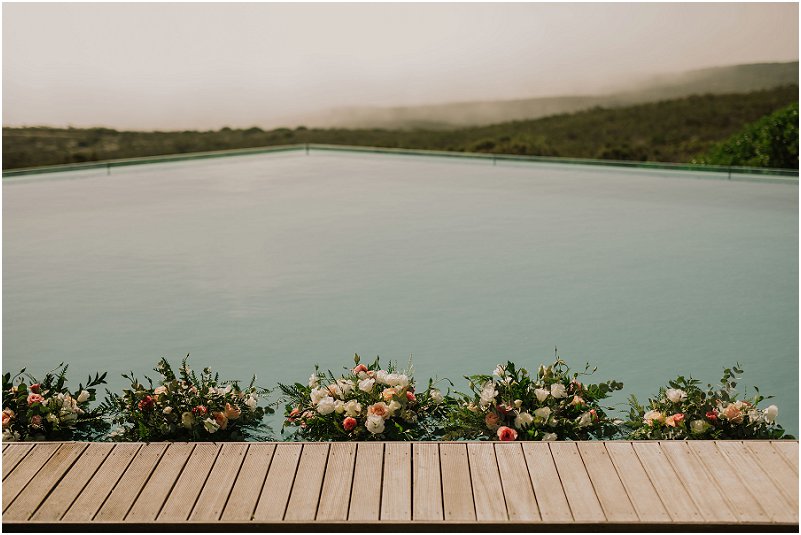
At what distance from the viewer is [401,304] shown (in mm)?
4156

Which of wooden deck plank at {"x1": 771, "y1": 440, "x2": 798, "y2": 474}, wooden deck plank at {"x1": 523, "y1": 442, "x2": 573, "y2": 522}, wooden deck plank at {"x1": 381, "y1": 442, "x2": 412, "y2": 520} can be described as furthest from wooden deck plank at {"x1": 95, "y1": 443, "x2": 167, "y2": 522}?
wooden deck plank at {"x1": 771, "y1": 440, "x2": 798, "y2": 474}

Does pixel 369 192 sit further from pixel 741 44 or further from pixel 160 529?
pixel 741 44

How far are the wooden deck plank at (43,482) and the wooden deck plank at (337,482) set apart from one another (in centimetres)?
67

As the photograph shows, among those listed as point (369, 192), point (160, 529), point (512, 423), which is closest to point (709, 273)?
point (512, 423)

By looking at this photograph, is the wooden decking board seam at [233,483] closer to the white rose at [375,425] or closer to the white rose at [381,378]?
the white rose at [375,425]

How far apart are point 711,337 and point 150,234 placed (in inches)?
170

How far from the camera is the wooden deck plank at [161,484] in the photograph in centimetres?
182

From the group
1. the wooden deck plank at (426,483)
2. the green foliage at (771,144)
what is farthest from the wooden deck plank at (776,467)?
the green foliage at (771,144)

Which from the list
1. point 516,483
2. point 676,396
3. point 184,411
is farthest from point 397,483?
point 676,396

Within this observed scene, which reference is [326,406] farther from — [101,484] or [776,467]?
[776,467]

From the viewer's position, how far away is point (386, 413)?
2.33m

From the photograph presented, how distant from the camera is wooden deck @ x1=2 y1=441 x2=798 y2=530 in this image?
1797 mm

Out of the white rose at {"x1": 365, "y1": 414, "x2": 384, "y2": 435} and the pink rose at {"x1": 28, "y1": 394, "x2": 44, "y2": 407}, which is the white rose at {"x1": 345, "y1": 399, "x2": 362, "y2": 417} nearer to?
the white rose at {"x1": 365, "y1": 414, "x2": 384, "y2": 435}

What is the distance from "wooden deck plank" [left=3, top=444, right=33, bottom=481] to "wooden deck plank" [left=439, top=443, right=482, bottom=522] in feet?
3.62
